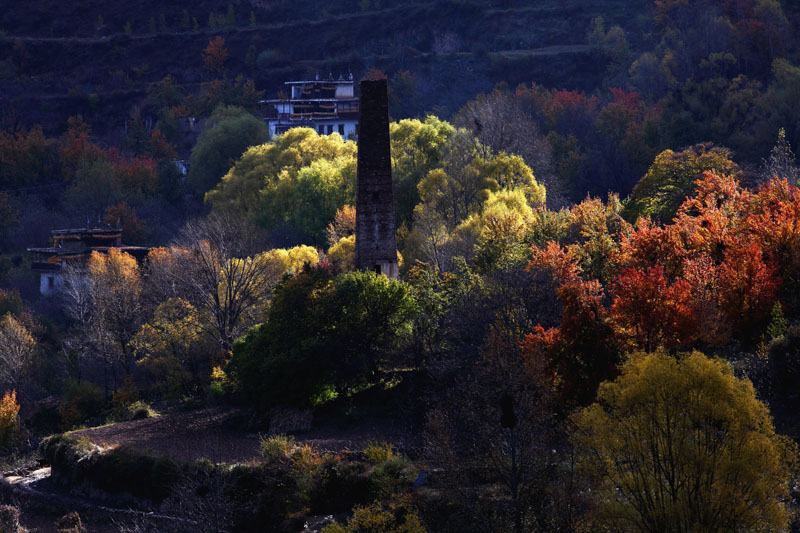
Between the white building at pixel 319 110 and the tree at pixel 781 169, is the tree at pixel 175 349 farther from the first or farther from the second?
the white building at pixel 319 110

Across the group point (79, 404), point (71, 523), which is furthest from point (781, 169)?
point (71, 523)

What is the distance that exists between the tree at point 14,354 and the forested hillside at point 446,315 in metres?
0.24

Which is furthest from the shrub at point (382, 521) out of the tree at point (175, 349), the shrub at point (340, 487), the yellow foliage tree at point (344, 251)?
the yellow foliage tree at point (344, 251)

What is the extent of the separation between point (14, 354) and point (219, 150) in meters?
40.9

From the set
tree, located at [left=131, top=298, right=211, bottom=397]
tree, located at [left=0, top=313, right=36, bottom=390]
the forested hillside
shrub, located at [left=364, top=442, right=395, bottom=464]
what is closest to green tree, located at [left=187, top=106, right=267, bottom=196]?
the forested hillside

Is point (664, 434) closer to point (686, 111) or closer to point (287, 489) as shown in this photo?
point (287, 489)

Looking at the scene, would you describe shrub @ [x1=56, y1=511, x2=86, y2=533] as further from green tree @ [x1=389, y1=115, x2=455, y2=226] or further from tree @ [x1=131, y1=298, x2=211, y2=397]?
green tree @ [x1=389, y1=115, x2=455, y2=226]

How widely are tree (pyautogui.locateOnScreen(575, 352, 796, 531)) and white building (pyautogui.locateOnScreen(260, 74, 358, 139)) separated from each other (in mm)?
71954

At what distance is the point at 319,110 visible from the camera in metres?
96.4

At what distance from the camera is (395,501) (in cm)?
2530

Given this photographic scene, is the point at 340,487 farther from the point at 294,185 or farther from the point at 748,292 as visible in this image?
the point at 294,185

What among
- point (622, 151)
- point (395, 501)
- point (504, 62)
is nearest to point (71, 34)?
point (504, 62)

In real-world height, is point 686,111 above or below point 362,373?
above

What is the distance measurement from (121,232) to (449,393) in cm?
5344
